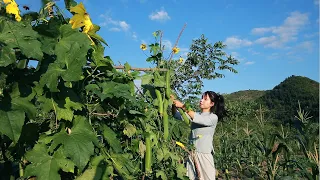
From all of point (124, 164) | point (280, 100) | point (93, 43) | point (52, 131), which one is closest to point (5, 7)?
point (93, 43)

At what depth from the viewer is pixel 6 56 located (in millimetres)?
1264

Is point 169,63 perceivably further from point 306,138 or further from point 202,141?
point 306,138

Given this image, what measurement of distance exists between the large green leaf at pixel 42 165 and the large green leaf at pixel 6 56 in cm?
46

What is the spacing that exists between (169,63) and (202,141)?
1.38 metres

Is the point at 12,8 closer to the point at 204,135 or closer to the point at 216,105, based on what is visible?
the point at 204,135

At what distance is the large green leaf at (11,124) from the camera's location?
1.34 meters

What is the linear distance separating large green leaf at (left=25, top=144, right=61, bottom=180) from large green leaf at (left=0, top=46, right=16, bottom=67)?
463mm

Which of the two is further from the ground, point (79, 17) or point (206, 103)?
point (79, 17)

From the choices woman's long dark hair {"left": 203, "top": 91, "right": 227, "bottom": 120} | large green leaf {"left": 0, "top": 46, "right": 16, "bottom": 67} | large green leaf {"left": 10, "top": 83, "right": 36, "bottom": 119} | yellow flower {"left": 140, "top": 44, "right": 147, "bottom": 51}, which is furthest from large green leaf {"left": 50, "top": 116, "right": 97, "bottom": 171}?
woman's long dark hair {"left": 203, "top": 91, "right": 227, "bottom": 120}

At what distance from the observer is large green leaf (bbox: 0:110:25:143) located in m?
1.34

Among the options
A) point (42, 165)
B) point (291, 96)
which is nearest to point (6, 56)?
point (42, 165)

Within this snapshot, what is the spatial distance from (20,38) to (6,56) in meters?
0.11

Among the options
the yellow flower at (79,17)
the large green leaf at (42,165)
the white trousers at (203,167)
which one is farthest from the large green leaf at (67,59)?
the white trousers at (203,167)

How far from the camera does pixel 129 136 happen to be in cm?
209
